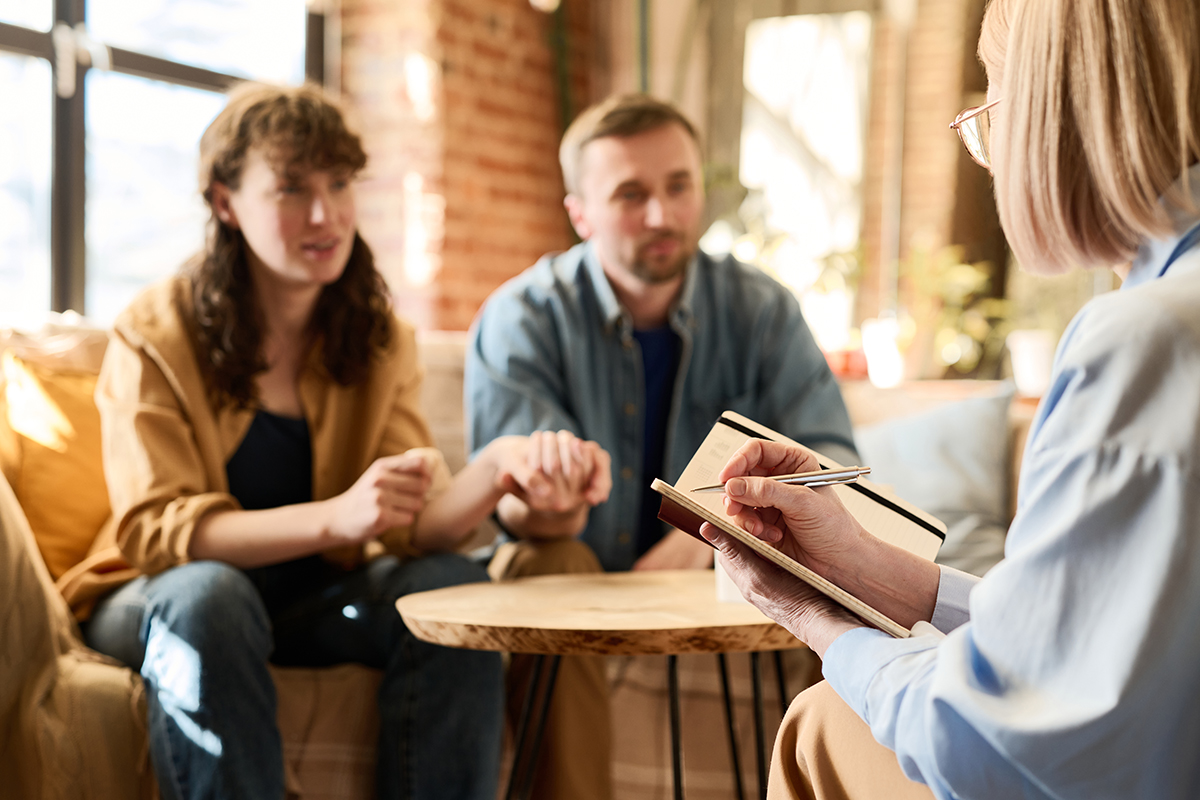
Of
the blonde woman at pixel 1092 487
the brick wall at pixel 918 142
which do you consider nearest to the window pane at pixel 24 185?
the brick wall at pixel 918 142

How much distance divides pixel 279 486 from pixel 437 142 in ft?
7.74

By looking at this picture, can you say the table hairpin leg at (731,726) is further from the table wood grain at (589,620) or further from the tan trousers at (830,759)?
the tan trousers at (830,759)

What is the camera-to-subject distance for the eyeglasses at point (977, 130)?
34.3 inches

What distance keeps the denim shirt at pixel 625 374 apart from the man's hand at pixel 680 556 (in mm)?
129

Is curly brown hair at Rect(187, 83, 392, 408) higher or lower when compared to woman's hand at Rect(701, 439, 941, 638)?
higher

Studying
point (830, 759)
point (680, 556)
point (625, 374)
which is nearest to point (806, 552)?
point (830, 759)

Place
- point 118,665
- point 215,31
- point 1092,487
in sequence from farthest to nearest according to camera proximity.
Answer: point 215,31
point 118,665
point 1092,487

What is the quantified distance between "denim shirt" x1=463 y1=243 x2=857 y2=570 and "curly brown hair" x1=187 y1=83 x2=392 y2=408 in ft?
1.01

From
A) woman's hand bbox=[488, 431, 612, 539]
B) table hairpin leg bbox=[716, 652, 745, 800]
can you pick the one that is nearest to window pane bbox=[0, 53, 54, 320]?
woman's hand bbox=[488, 431, 612, 539]

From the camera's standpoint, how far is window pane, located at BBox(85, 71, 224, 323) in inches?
131

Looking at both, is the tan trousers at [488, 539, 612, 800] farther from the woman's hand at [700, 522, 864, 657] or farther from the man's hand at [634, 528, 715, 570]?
the woman's hand at [700, 522, 864, 657]

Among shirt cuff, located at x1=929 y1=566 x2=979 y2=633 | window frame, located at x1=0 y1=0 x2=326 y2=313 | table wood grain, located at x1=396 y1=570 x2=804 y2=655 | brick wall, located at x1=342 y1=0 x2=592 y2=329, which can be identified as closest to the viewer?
shirt cuff, located at x1=929 y1=566 x2=979 y2=633

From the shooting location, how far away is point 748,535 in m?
0.85

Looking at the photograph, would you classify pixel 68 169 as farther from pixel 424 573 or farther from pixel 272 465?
pixel 424 573
